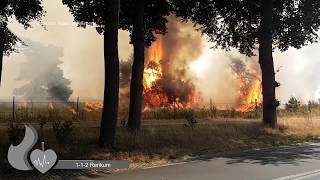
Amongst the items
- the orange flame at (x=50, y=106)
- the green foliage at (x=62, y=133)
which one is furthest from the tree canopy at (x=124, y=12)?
the orange flame at (x=50, y=106)

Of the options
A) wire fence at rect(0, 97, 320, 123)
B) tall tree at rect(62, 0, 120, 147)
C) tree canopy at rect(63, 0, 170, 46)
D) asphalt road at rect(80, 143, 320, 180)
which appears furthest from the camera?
wire fence at rect(0, 97, 320, 123)

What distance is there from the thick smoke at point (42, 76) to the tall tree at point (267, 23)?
20741 mm

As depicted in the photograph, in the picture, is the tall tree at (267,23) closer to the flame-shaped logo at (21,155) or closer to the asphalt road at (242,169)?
the asphalt road at (242,169)

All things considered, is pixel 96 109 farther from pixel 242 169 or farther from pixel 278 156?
pixel 242 169

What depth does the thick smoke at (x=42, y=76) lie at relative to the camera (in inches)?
1793

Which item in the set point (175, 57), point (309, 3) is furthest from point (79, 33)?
point (309, 3)

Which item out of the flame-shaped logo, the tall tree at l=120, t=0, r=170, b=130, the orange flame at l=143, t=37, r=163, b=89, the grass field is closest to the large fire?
the orange flame at l=143, t=37, r=163, b=89

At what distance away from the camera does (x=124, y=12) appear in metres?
22.1

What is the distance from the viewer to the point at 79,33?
48875 millimetres

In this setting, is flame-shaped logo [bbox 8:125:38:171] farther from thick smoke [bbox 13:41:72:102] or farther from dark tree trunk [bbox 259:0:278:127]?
thick smoke [bbox 13:41:72:102]

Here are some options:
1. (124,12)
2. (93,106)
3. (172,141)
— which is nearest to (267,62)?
(124,12)

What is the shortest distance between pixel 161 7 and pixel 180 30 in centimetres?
2423

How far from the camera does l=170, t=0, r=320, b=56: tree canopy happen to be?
87.0ft

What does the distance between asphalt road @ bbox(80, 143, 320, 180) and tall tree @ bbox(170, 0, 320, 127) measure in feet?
33.3
